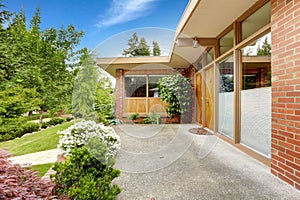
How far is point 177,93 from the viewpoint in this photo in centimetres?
667

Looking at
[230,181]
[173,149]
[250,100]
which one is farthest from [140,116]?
[230,181]

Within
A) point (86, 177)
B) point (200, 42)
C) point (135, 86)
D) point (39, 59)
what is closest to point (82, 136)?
point (86, 177)

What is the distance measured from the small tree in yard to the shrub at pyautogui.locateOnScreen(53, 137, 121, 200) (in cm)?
517

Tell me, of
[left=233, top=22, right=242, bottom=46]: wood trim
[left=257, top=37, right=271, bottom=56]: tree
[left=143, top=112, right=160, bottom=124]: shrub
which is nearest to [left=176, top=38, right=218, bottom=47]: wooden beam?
[left=233, top=22, right=242, bottom=46]: wood trim

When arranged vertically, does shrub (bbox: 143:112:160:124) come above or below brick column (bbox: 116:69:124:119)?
below

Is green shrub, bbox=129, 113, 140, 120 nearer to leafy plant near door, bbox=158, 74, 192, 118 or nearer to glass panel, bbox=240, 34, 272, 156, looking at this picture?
leafy plant near door, bbox=158, 74, 192, 118

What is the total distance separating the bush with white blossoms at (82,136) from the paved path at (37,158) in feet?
1.63

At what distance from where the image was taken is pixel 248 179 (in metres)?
2.13

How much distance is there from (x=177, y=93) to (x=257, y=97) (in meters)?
3.83

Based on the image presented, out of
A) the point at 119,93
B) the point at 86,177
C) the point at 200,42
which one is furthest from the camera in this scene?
the point at 119,93

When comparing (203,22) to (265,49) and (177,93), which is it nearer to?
(265,49)

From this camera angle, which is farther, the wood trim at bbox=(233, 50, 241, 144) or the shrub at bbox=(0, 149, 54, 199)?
the wood trim at bbox=(233, 50, 241, 144)

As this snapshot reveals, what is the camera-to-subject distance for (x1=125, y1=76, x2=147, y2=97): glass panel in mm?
8062

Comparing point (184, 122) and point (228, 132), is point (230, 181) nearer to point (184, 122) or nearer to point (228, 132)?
point (228, 132)
